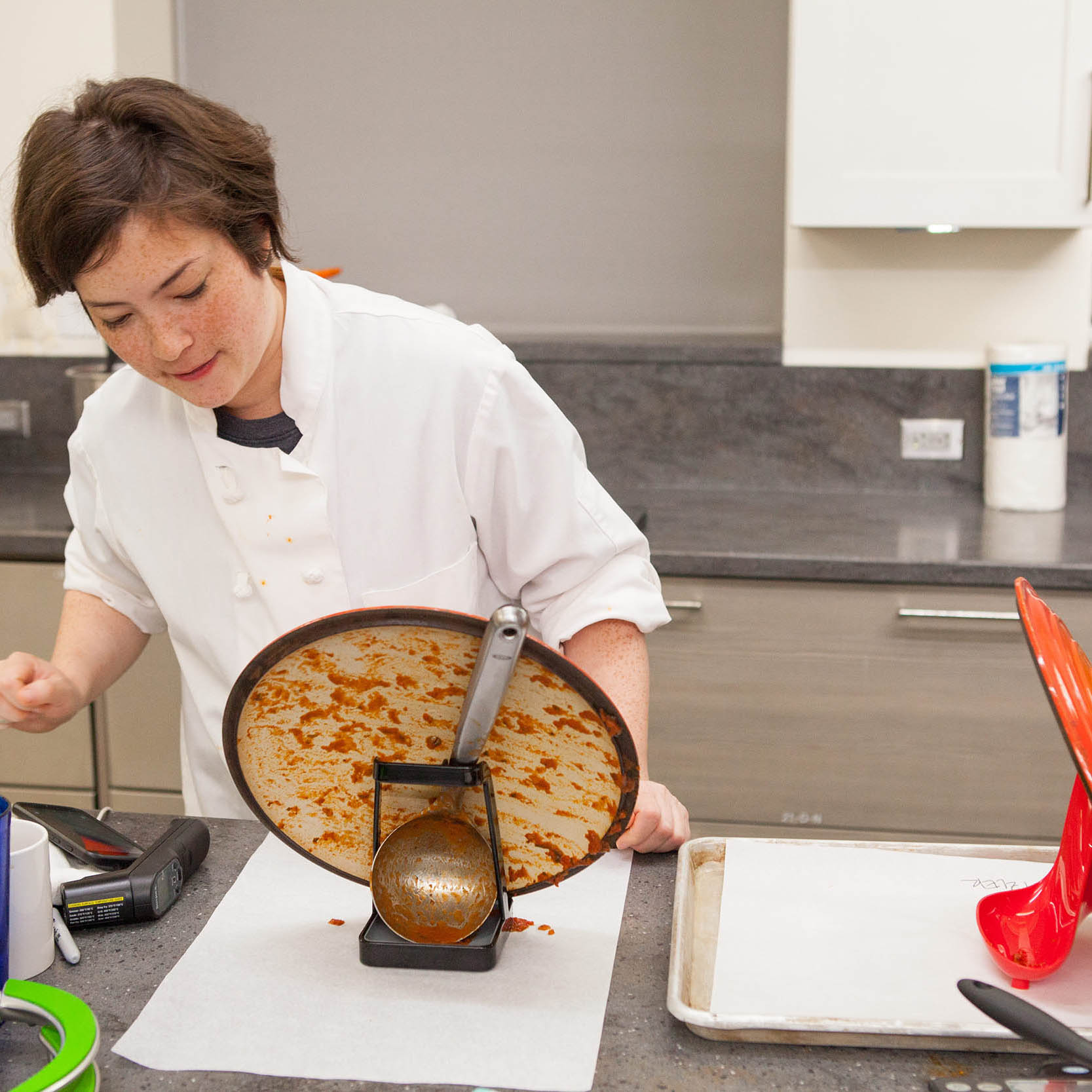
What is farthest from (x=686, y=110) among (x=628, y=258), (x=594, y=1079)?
(x=594, y=1079)

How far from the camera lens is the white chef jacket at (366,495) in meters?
1.16

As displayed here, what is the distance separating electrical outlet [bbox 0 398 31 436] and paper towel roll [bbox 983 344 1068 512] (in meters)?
1.94

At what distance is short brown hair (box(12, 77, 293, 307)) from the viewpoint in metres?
0.94

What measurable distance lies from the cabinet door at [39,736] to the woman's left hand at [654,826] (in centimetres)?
139

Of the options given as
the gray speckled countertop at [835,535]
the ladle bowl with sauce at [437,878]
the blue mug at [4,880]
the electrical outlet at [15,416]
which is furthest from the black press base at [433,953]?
the electrical outlet at [15,416]

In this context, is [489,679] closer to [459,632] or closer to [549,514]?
[459,632]

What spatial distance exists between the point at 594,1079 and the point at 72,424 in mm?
2216

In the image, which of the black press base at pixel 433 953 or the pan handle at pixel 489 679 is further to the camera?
the black press base at pixel 433 953

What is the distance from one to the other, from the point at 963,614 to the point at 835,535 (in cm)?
26

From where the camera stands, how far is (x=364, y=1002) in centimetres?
79

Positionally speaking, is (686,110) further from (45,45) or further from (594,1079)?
(594,1079)

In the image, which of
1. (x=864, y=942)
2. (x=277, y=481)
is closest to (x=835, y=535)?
(x=277, y=481)

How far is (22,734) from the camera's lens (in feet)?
6.98

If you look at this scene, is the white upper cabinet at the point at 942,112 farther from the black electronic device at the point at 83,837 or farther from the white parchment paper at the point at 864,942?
the black electronic device at the point at 83,837
